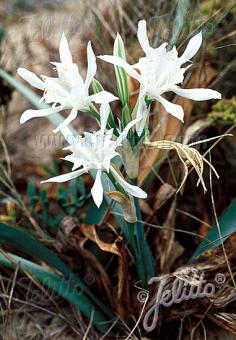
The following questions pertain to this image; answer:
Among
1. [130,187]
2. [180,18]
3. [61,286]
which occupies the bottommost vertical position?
[61,286]

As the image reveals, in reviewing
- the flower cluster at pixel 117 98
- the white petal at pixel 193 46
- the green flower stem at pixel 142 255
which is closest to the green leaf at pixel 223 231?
the green flower stem at pixel 142 255

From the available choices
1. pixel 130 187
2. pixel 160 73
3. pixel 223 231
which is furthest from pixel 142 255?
pixel 160 73

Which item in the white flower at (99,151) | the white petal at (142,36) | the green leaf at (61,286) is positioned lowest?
the green leaf at (61,286)

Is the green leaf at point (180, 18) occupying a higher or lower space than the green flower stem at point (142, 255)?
higher

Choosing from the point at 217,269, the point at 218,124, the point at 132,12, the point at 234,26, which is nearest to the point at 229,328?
the point at 217,269

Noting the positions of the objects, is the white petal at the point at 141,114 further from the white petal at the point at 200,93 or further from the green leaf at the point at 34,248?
the green leaf at the point at 34,248

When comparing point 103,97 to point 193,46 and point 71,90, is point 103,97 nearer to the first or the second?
point 71,90

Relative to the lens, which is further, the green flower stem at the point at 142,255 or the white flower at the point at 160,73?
the green flower stem at the point at 142,255
